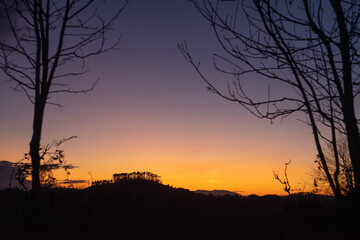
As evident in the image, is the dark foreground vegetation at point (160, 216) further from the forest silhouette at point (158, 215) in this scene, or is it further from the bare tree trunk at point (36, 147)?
the bare tree trunk at point (36, 147)

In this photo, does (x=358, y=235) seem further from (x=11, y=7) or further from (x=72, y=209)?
(x=11, y=7)

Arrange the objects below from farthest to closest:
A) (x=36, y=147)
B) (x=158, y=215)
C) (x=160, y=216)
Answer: (x=158, y=215) → (x=160, y=216) → (x=36, y=147)

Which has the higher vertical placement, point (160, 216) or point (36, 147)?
point (36, 147)

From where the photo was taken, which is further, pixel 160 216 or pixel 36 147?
pixel 160 216

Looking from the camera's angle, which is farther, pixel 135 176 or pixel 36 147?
pixel 135 176

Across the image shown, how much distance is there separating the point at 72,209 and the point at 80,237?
10.8 ft

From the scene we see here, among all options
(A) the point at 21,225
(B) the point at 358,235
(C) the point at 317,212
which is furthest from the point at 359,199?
(A) the point at 21,225

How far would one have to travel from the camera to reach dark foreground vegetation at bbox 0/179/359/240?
27.0 ft

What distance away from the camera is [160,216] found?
1454 centimetres

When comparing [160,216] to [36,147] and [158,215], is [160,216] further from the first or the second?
[36,147]

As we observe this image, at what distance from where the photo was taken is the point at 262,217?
15.6 m

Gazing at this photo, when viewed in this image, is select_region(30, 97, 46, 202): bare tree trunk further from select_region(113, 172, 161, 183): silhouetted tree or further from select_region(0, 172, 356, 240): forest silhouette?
select_region(113, 172, 161, 183): silhouetted tree

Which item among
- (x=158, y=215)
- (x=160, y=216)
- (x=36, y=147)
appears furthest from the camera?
(x=158, y=215)

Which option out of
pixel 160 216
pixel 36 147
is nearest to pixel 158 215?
pixel 160 216
